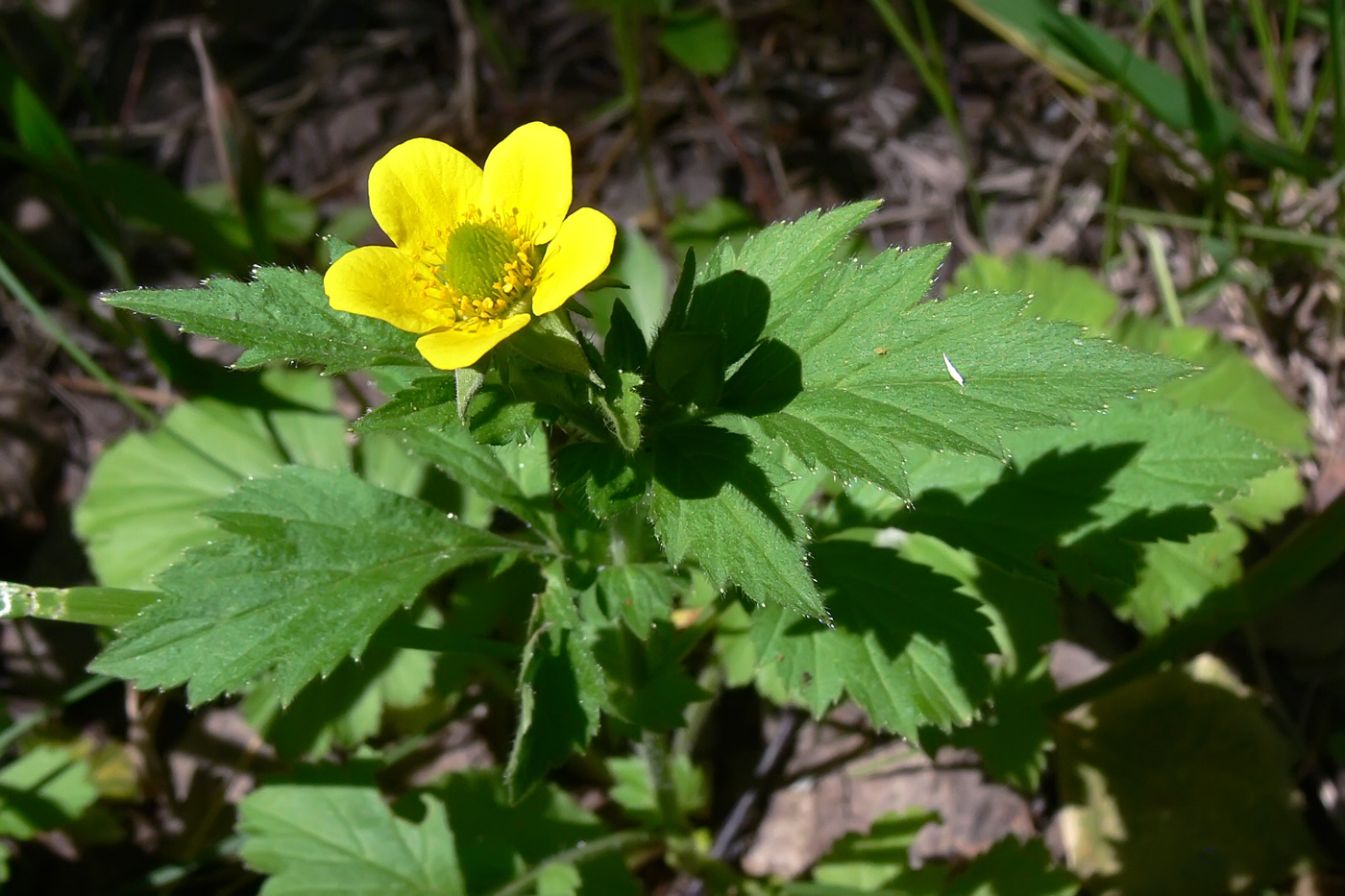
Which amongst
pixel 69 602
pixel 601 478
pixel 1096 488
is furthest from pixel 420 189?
pixel 1096 488

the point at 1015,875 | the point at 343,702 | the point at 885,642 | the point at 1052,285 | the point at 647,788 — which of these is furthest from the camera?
the point at 1052,285

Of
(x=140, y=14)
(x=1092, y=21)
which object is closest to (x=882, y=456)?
(x=1092, y=21)

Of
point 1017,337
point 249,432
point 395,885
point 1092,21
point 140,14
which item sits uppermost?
point 140,14

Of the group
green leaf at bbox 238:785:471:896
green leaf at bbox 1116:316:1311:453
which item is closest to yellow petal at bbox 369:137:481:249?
green leaf at bbox 238:785:471:896

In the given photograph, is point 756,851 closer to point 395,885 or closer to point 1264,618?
point 395,885

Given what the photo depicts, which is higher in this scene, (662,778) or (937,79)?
(937,79)

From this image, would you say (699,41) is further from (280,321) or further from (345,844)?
(345,844)
